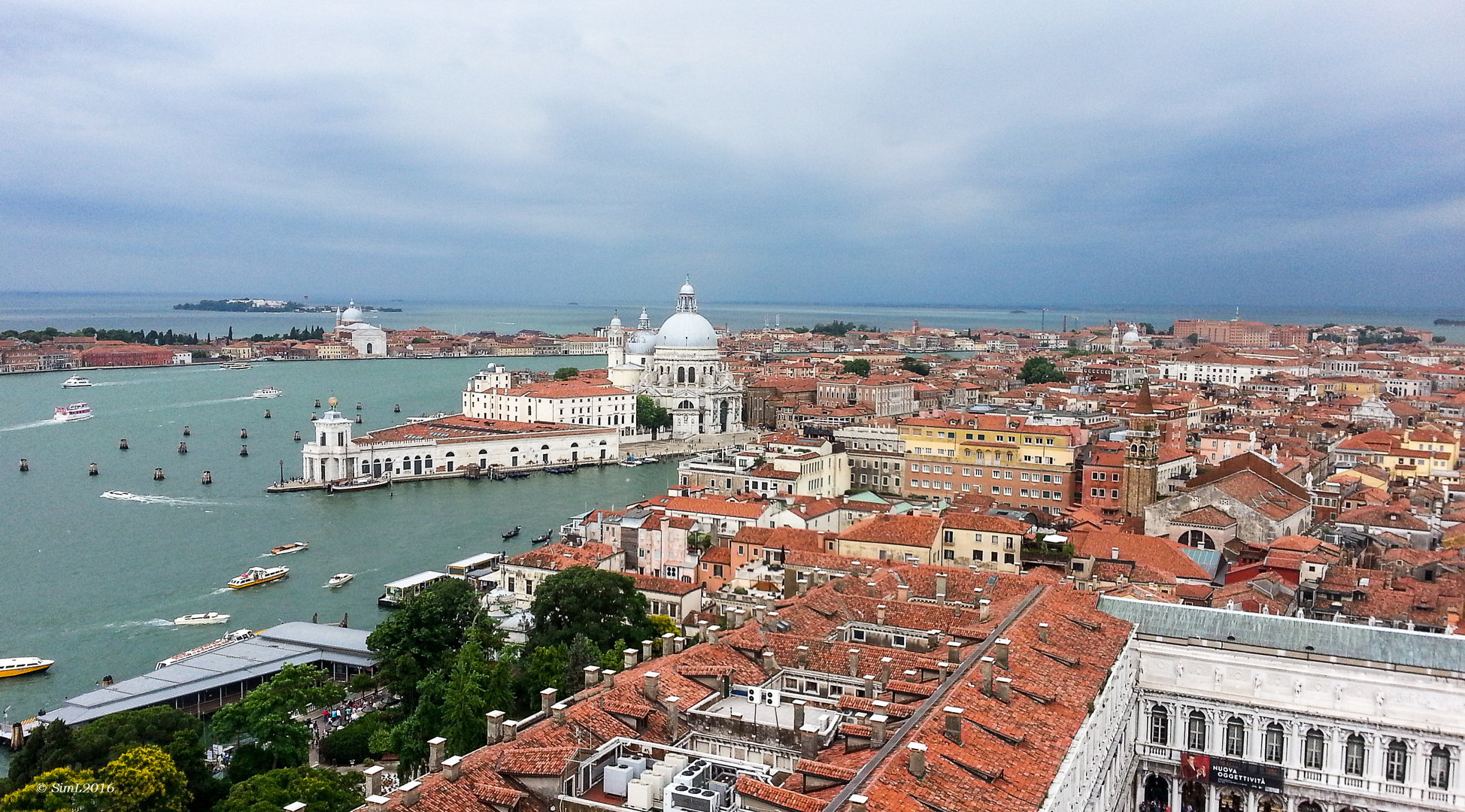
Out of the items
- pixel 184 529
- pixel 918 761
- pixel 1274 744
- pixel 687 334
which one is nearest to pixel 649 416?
pixel 687 334

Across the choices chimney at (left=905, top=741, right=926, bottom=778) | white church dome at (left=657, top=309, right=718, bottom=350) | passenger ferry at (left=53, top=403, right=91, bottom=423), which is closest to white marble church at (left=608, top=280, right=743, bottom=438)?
white church dome at (left=657, top=309, right=718, bottom=350)

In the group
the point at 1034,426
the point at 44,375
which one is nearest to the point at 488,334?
the point at 44,375

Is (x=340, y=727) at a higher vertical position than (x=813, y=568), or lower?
lower

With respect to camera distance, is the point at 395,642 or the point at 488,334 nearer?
the point at 395,642

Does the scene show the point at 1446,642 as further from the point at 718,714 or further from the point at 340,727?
the point at 340,727

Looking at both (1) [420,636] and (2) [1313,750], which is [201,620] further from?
(2) [1313,750]
